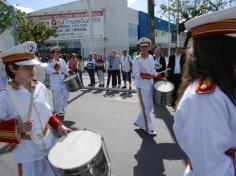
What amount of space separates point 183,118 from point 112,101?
9.43m

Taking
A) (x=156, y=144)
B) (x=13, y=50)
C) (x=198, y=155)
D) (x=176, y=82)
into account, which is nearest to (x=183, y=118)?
(x=198, y=155)

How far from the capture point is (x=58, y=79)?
8.91 metres

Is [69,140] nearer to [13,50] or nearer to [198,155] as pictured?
[13,50]

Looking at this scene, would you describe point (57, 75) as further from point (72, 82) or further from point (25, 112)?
point (25, 112)

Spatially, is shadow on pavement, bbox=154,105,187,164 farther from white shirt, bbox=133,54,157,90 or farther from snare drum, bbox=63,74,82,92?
snare drum, bbox=63,74,82,92

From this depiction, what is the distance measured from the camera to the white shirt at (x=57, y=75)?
8727mm

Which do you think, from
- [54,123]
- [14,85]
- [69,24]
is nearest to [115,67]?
[54,123]

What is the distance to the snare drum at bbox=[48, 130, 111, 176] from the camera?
2.36 meters

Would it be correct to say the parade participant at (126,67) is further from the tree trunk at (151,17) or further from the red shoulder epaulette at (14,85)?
the red shoulder epaulette at (14,85)

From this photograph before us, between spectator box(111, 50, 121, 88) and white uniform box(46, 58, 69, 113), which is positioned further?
spectator box(111, 50, 121, 88)

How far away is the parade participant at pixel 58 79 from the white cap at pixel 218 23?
7.51 m

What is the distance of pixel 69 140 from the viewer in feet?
9.10

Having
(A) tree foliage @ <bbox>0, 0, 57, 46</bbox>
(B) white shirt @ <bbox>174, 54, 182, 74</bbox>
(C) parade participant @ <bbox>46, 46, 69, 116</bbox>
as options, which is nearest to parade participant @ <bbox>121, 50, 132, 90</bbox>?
(B) white shirt @ <bbox>174, 54, 182, 74</bbox>

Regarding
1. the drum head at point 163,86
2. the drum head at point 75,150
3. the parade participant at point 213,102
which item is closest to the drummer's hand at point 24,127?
the drum head at point 75,150
